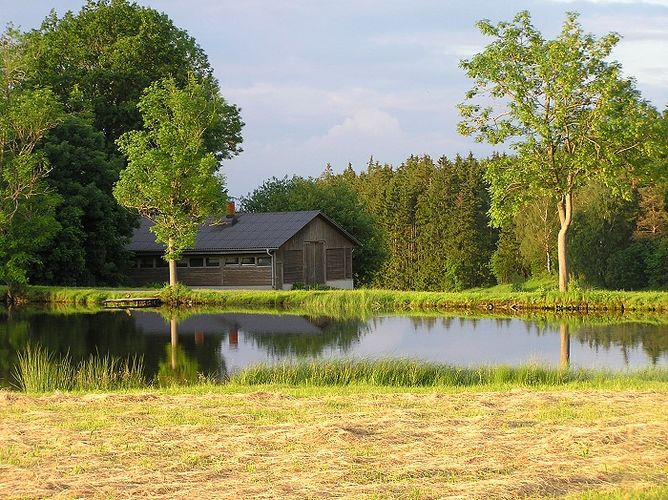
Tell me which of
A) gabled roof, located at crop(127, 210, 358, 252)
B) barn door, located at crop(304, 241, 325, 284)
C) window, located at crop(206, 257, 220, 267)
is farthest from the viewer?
barn door, located at crop(304, 241, 325, 284)

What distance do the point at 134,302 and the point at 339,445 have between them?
3110 cm

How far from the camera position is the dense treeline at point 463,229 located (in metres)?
51.3

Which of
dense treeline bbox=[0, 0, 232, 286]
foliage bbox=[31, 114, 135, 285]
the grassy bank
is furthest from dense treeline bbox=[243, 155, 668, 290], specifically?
foliage bbox=[31, 114, 135, 285]

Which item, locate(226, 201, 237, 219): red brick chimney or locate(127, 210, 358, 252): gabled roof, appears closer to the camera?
locate(127, 210, 358, 252): gabled roof


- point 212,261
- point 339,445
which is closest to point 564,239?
point 212,261

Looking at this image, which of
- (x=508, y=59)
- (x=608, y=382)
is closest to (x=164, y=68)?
(x=508, y=59)

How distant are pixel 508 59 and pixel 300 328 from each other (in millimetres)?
13930

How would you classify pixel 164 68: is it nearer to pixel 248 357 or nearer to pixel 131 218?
pixel 131 218

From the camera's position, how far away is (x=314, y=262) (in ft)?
160

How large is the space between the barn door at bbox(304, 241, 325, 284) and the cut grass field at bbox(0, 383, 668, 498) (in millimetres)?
35091

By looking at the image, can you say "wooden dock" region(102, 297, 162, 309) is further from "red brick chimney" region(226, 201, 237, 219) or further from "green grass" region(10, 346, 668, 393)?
"green grass" region(10, 346, 668, 393)

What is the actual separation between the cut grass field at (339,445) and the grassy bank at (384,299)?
20.0m

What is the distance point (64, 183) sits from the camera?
45.9 metres

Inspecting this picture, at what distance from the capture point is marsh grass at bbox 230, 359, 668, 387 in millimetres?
15641
